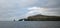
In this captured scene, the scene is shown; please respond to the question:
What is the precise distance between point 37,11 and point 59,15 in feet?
8.96

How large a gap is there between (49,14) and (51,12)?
0.35m

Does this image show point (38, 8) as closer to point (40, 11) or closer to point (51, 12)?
point (40, 11)

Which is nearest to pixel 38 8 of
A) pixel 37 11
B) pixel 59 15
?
pixel 37 11

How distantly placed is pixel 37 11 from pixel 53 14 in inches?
79.1

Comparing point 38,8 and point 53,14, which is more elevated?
point 38,8

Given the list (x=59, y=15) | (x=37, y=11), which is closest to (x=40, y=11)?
(x=37, y=11)

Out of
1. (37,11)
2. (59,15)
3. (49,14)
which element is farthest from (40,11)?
(59,15)

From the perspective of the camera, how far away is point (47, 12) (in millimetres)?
13039

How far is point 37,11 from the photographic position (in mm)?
13297

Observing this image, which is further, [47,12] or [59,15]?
[47,12]

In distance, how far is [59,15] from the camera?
1201cm

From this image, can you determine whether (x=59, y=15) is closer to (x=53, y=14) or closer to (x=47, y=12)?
(x=53, y=14)

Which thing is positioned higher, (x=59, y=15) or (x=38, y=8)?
(x=38, y=8)

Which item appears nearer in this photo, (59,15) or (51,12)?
(59,15)
